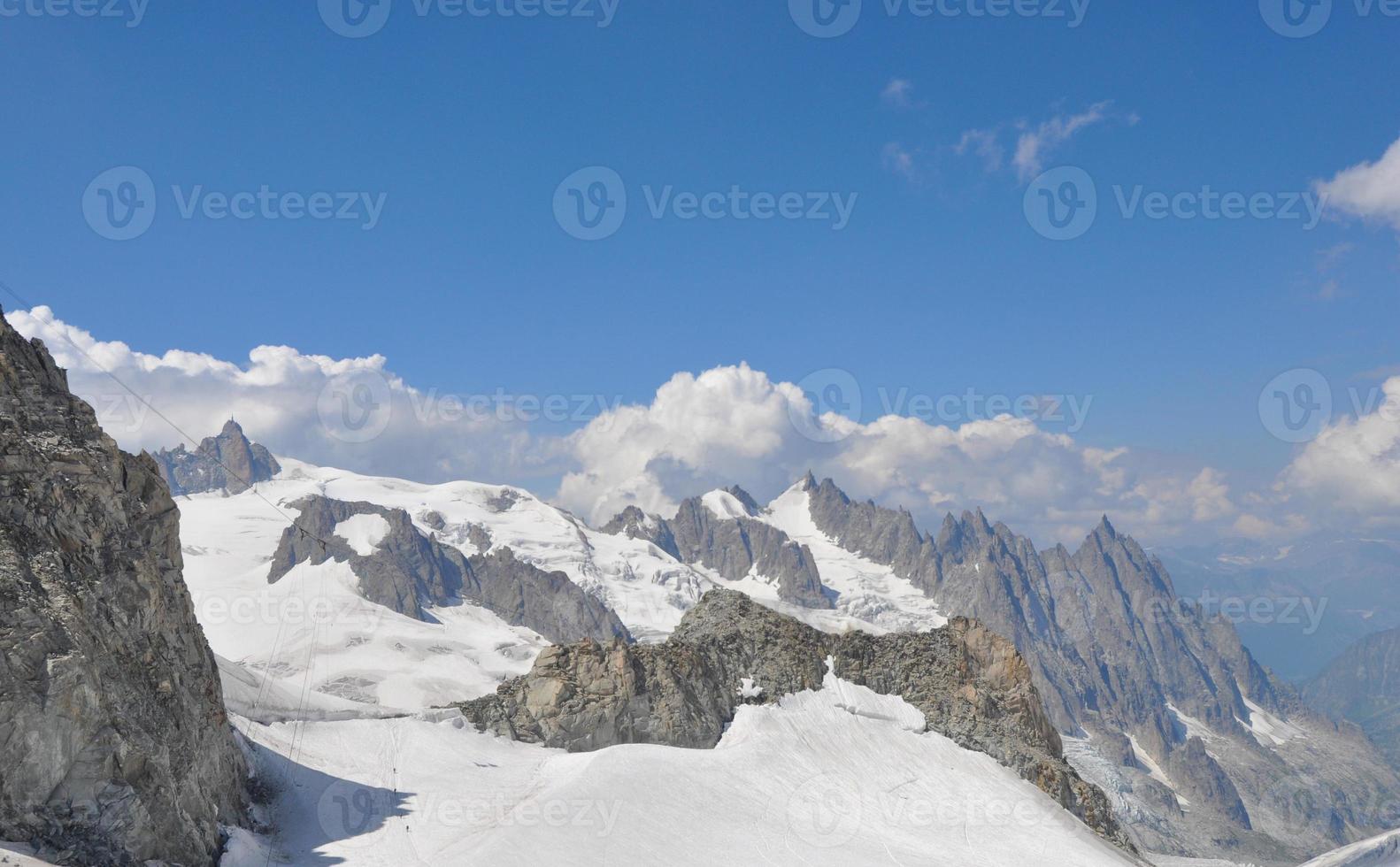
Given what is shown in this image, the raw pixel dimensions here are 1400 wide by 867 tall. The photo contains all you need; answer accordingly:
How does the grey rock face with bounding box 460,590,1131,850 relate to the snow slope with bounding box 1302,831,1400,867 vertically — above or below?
above

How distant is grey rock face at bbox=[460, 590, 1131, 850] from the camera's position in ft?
161

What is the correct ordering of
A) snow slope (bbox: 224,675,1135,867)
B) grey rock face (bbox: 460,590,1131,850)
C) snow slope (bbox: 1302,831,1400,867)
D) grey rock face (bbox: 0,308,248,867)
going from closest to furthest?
grey rock face (bbox: 0,308,248,867) → snow slope (bbox: 1302,831,1400,867) → snow slope (bbox: 224,675,1135,867) → grey rock face (bbox: 460,590,1131,850)

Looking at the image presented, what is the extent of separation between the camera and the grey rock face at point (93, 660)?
22438 millimetres

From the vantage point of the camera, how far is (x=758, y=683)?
5534 centimetres

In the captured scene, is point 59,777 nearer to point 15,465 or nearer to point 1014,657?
point 15,465

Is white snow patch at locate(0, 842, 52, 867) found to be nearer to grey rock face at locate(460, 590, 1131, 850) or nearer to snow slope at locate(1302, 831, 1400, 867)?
grey rock face at locate(460, 590, 1131, 850)

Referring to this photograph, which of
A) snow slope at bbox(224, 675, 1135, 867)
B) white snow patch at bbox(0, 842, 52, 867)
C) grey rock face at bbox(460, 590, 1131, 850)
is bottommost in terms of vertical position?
snow slope at bbox(224, 675, 1135, 867)

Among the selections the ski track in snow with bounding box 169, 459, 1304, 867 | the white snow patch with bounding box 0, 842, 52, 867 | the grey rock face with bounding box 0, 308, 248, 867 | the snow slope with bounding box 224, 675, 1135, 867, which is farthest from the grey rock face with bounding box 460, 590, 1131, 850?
the white snow patch with bounding box 0, 842, 52, 867

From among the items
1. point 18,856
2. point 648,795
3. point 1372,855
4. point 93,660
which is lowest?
point 648,795

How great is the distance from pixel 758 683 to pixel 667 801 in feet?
55.5

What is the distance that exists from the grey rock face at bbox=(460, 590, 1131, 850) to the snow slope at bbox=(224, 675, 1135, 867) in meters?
1.89

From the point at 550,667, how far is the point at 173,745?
24.3 m

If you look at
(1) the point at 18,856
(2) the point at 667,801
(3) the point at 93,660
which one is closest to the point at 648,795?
(2) the point at 667,801

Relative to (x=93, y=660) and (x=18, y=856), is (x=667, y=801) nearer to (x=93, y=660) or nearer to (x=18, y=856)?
(x=93, y=660)
